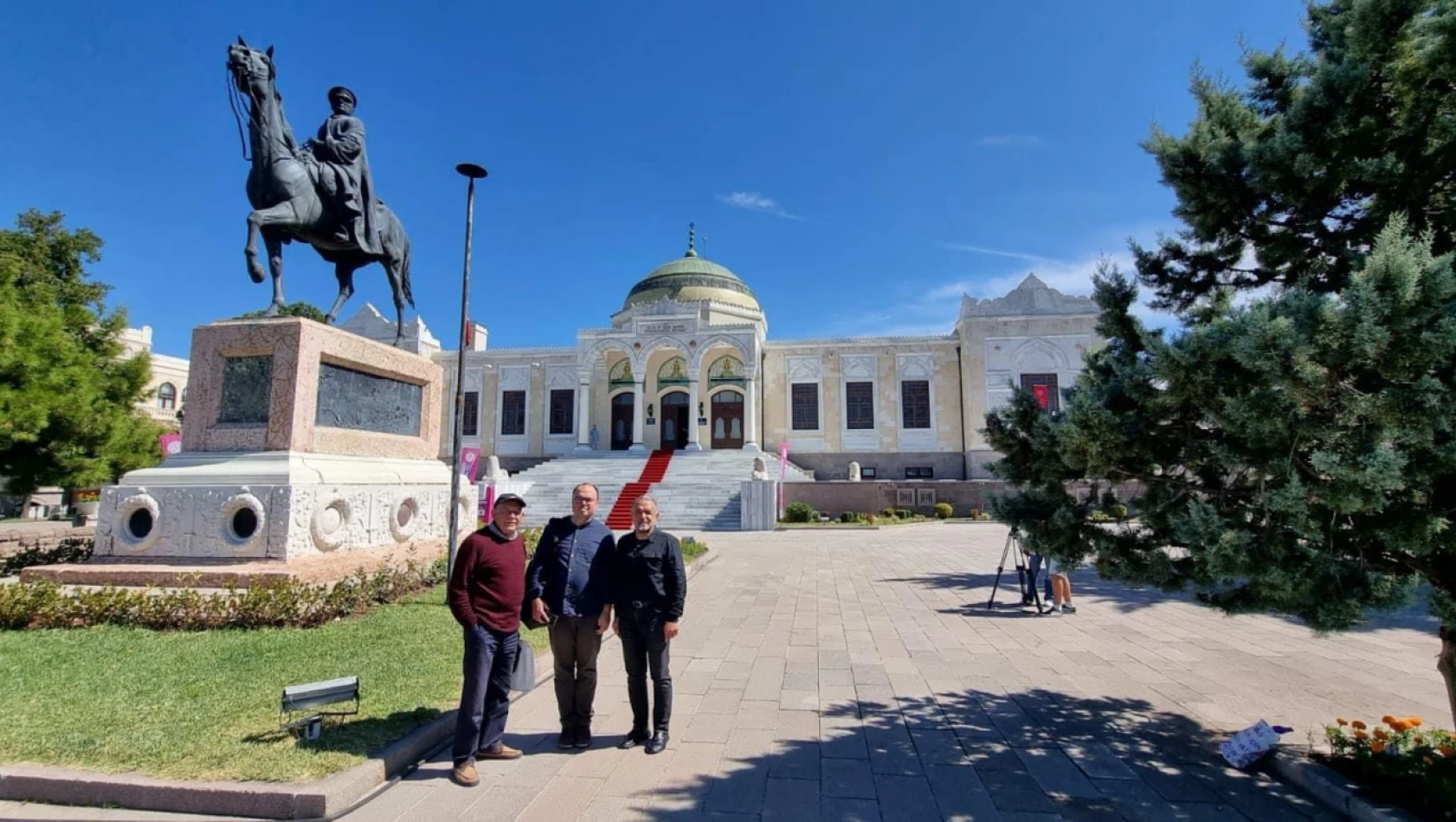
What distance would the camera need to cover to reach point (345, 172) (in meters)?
9.57

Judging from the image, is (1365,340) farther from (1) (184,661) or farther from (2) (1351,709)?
(1) (184,661)

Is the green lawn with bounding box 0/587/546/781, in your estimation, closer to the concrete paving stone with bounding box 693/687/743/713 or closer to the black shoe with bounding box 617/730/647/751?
the black shoe with bounding box 617/730/647/751

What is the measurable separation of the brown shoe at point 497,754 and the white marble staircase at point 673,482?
18255 millimetres

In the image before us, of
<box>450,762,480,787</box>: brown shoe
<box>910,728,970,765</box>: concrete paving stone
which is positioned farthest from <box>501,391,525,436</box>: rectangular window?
<box>910,728,970,765</box>: concrete paving stone

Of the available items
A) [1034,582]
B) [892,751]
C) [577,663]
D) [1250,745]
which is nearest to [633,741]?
[577,663]

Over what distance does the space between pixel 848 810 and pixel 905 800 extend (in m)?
0.34

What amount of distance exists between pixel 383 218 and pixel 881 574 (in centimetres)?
1071

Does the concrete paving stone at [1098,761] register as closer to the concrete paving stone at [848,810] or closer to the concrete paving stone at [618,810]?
the concrete paving stone at [848,810]

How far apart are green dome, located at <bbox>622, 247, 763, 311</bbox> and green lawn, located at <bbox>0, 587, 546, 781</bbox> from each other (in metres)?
32.0

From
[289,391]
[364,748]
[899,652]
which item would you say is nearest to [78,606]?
[289,391]

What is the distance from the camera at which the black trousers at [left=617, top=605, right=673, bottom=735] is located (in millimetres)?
4008

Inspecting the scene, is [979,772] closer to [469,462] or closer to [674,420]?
[469,462]

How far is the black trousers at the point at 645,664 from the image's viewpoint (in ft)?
13.1

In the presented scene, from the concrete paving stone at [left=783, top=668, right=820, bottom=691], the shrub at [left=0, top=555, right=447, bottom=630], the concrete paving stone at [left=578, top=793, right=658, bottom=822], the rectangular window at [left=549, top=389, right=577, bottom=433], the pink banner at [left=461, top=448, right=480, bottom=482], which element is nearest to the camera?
the concrete paving stone at [left=578, top=793, right=658, bottom=822]
